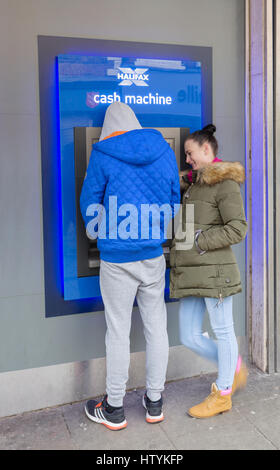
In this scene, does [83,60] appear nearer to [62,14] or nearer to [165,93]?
[62,14]

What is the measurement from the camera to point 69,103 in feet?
9.66

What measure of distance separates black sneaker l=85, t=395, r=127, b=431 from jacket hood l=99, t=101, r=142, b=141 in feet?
4.90

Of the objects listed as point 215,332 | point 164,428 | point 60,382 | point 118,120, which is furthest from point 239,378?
point 118,120

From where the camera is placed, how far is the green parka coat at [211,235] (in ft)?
8.95

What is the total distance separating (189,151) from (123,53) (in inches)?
29.2

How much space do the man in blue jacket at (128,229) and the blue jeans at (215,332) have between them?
18 cm

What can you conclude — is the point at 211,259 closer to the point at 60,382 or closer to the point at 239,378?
the point at 239,378

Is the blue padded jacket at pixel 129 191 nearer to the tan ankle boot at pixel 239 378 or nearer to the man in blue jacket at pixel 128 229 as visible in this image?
the man in blue jacket at pixel 128 229

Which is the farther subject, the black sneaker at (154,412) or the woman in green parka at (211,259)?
the black sneaker at (154,412)

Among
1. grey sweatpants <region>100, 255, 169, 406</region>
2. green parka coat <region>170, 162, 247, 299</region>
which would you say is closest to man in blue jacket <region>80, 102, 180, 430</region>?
grey sweatpants <region>100, 255, 169, 406</region>

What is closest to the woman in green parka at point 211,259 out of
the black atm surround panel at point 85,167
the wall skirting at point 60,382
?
the black atm surround panel at point 85,167

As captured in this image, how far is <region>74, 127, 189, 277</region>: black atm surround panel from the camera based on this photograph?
2961mm

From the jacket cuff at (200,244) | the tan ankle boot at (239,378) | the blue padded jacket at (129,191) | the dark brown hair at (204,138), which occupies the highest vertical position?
the dark brown hair at (204,138)
